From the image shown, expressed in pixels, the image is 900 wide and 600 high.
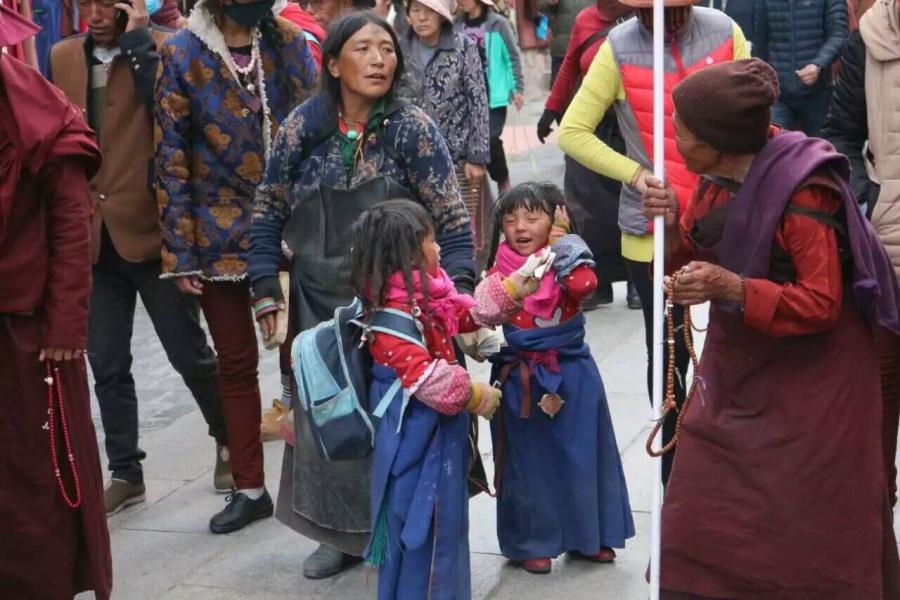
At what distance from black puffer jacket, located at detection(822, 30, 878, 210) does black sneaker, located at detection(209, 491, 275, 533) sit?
2442 mm

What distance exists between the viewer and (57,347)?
181 inches

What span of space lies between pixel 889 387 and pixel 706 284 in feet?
5.04

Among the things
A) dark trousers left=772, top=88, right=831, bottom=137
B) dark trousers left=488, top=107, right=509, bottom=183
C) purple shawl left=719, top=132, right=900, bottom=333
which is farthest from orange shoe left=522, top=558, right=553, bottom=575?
dark trousers left=488, top=107, right=509, bottom=183

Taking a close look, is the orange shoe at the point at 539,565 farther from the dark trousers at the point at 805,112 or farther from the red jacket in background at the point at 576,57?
the dark trousers at the point at 805,112

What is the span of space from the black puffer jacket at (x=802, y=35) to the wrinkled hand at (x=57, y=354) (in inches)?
244

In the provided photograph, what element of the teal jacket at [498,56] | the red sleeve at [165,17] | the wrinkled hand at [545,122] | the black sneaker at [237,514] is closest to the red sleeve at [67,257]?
the black sneaker at [237,514]

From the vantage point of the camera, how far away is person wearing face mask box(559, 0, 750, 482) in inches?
204

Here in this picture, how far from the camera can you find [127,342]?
605 cm

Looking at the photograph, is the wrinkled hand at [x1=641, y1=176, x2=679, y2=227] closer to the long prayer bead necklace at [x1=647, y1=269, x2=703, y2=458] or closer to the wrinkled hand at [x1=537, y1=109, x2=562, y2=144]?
the long prayer bead necklace at [x1=647, y1=269, x2=703, y2=458]

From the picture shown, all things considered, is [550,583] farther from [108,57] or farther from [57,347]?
[108,57]

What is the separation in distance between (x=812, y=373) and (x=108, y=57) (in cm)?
310

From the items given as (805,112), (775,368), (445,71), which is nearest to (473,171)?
(445,71)

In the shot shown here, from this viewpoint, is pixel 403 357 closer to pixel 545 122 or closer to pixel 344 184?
pixel 344 184

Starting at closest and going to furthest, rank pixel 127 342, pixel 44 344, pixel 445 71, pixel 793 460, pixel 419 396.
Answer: pixel 793 460 → pixel 419 396 → pixel 44 344 → pixel 127 342 → pixel 445 71
